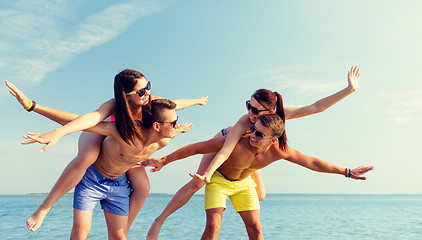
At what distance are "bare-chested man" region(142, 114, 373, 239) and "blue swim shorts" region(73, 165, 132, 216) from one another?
46 cm

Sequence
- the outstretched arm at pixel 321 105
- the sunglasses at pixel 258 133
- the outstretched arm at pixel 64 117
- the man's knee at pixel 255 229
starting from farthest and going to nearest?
the man's knee at pixel 255 229 < the outstretched arm at pixel 321 105 < the sunglasses at pixel 258 133 < the outstretched arm at pixel 64 117

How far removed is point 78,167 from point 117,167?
47cm

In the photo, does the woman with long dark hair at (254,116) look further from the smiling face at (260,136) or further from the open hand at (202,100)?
the open hand at (202,100)

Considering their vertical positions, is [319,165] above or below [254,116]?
below

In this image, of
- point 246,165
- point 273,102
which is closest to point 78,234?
point 246,165

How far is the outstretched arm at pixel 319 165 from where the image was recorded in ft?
17.8

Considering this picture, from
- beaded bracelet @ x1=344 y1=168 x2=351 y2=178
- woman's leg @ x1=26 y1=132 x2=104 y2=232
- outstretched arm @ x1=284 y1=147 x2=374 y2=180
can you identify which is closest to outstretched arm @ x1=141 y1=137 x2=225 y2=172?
woman's leg @ x1=26 y1=132 x2=104 y2=232

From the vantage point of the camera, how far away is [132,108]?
4684 millimetres

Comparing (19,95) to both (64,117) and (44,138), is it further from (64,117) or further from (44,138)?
Answer: (44,138)

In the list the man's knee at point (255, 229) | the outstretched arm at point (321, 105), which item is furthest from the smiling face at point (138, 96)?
the man's knee at point (255, 229)

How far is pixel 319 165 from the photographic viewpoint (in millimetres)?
5441

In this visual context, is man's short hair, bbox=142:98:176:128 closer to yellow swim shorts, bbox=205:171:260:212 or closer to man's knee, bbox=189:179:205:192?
man's knee, bbox=189:179:205:192

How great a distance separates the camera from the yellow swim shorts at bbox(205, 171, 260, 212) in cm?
561

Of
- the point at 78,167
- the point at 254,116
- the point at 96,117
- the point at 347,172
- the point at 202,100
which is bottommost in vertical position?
the point at 78,167
